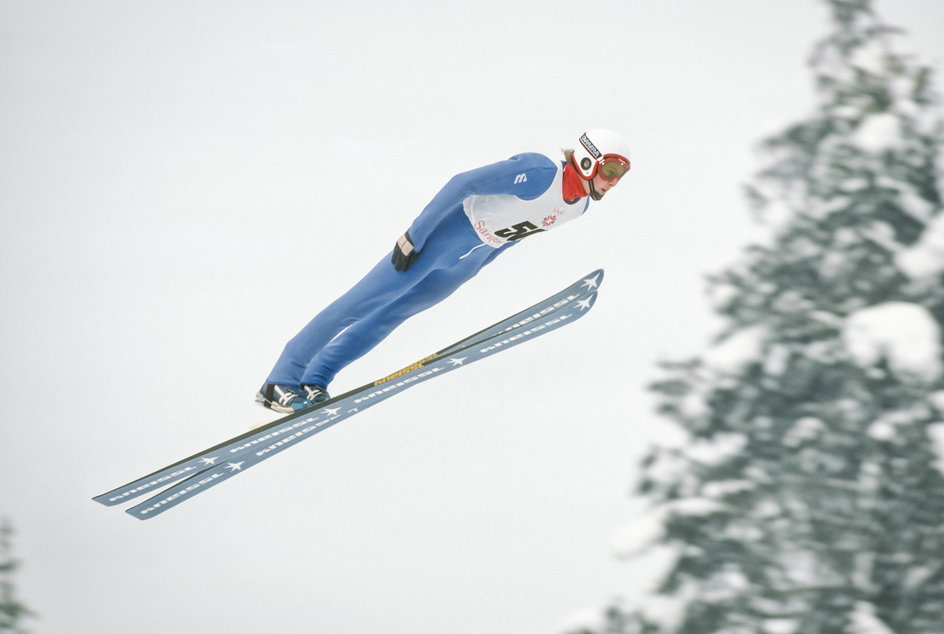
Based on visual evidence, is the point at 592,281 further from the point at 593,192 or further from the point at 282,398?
the point at 282,398

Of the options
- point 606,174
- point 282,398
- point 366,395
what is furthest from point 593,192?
point 282,398

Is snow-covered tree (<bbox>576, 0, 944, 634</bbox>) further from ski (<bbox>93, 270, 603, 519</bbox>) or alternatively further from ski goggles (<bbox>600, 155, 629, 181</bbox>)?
ski goggles (<bbox>600, 155, 629, 181</bbox>)

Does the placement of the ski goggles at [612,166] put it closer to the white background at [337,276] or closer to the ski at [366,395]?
the ski at [366,395]

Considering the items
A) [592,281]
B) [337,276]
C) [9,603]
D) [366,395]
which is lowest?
[9,603]

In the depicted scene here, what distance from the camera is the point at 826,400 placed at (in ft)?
18.2

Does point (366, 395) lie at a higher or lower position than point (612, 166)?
lower

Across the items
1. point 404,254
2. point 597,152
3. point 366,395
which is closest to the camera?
point 597,152

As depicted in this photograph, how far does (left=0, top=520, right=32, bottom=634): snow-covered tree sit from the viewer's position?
5.41 metres

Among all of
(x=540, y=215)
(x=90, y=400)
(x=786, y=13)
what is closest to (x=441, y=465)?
(x=90, y=400)

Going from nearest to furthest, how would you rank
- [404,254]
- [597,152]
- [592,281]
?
[597,152] → [404,254] → [592,281]

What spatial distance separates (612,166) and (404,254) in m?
1.01

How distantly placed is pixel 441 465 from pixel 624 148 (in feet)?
20.4

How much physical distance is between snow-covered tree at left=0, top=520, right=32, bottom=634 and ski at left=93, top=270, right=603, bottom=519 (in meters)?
0.78

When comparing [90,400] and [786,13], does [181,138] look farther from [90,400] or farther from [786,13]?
[786,13]
